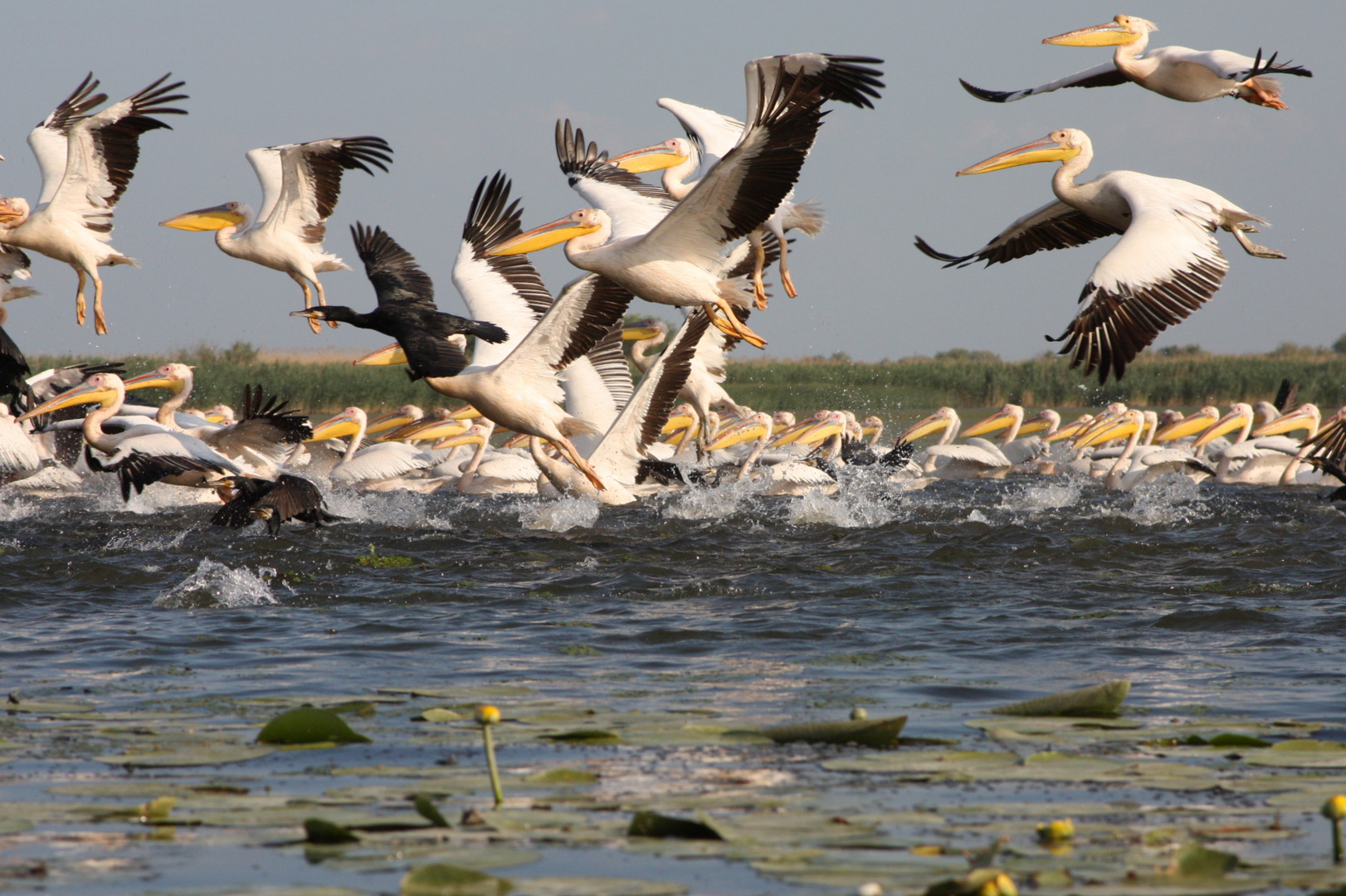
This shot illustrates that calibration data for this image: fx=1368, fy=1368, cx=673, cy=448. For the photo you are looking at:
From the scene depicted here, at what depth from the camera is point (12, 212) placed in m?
8.95

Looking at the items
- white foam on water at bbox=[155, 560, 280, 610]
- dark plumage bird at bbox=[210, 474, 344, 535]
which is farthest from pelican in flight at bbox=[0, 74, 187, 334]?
white foam on water at bbox=[155, 560, 280, 610]

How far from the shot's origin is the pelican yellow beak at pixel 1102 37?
7552 millimetres

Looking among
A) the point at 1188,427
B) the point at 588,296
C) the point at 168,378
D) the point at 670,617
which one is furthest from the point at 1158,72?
the point at 1188,427

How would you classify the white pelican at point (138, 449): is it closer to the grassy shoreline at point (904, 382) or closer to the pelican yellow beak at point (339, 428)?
the pelican yellow beak at point (339, 428)

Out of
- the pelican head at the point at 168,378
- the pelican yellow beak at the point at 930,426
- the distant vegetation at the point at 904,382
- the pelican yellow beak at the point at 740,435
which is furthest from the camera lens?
the distant vegetation at the point at 904,382

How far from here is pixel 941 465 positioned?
13.9 metres

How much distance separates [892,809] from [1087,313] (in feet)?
11.8

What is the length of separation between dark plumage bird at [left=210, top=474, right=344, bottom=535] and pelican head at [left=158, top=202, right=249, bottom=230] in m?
4.08

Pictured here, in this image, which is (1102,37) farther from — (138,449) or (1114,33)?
(138,449)

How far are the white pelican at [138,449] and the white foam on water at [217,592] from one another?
89 centimetres

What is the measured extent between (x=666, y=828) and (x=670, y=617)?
3.19 m

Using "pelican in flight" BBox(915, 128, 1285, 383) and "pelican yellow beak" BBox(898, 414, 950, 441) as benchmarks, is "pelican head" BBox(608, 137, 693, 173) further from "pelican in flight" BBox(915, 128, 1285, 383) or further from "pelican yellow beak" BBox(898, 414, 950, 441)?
"pelican yellow beak" BBox(898, 414, 950, 441)

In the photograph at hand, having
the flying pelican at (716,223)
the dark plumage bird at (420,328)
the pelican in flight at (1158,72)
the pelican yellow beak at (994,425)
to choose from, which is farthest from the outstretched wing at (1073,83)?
the pelican yellow beak at (994,425)

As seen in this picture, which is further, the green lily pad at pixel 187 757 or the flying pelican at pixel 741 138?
the flying pelican at pixel 741 138
